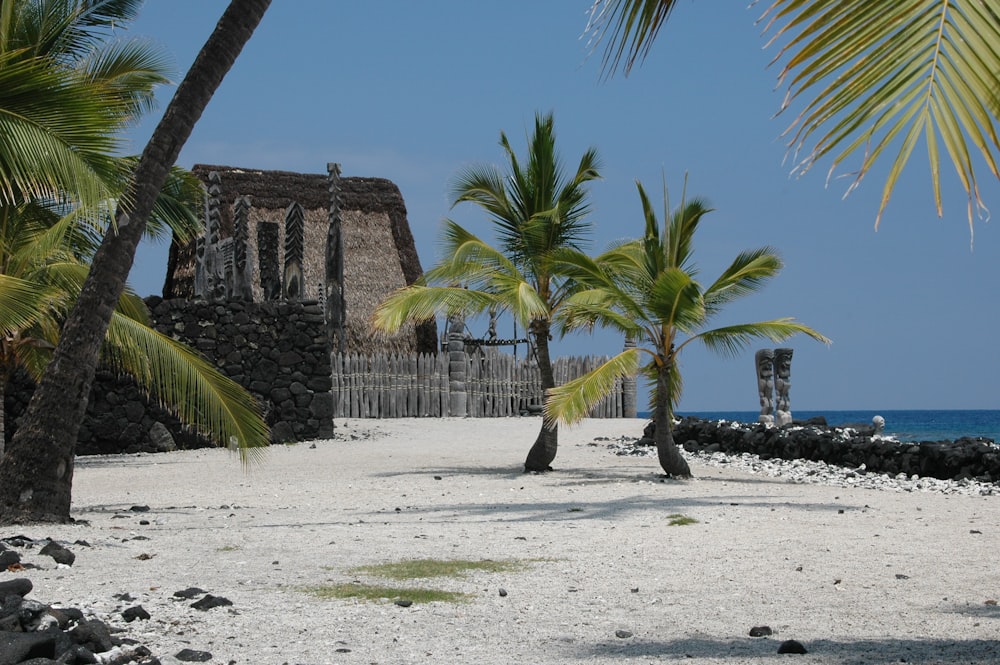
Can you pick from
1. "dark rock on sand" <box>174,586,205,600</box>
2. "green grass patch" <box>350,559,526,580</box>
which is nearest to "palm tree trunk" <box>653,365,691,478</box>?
"green grass patch" <box>350,559,526,580</box>

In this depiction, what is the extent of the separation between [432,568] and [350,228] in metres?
26.1

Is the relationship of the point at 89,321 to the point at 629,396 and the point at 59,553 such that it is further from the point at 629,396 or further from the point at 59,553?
the point at 629,396

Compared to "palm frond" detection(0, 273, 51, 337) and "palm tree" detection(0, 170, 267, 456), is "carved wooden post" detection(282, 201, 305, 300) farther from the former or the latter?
"palm frond" detection(0, 273, 51, 337)

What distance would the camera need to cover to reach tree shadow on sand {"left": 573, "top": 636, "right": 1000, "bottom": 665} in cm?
433

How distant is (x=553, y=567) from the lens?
21.7ft

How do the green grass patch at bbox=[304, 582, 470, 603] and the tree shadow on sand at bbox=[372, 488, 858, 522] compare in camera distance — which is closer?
the green grass patch at bbox=[304, 582, 470, 603]

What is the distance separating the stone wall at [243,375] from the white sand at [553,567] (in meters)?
3.75

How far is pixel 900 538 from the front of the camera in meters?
8.01

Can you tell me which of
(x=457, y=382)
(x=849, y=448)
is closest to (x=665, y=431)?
(x=849, y=448)

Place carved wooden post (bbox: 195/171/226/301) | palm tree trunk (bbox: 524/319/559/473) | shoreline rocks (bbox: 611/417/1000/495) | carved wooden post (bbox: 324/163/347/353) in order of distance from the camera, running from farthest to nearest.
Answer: carved wooden post (bbox: 324/163/347/353) → carved wooden post (bbox: 195/171/226/301) → palm tree trunk (bbox: 524/319/559/473) → shoreline rocks (bbox: 611/417/1000/495)

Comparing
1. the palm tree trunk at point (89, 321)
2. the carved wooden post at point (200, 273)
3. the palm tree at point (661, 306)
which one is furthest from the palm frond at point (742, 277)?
the carved wooden post at point (200, 273)

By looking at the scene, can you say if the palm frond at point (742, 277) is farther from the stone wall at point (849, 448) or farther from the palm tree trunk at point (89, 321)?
the palm tree trunk at point (89, 321)

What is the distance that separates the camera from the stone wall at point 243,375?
16.4m

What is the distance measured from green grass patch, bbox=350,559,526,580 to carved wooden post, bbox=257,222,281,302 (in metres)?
13.0
